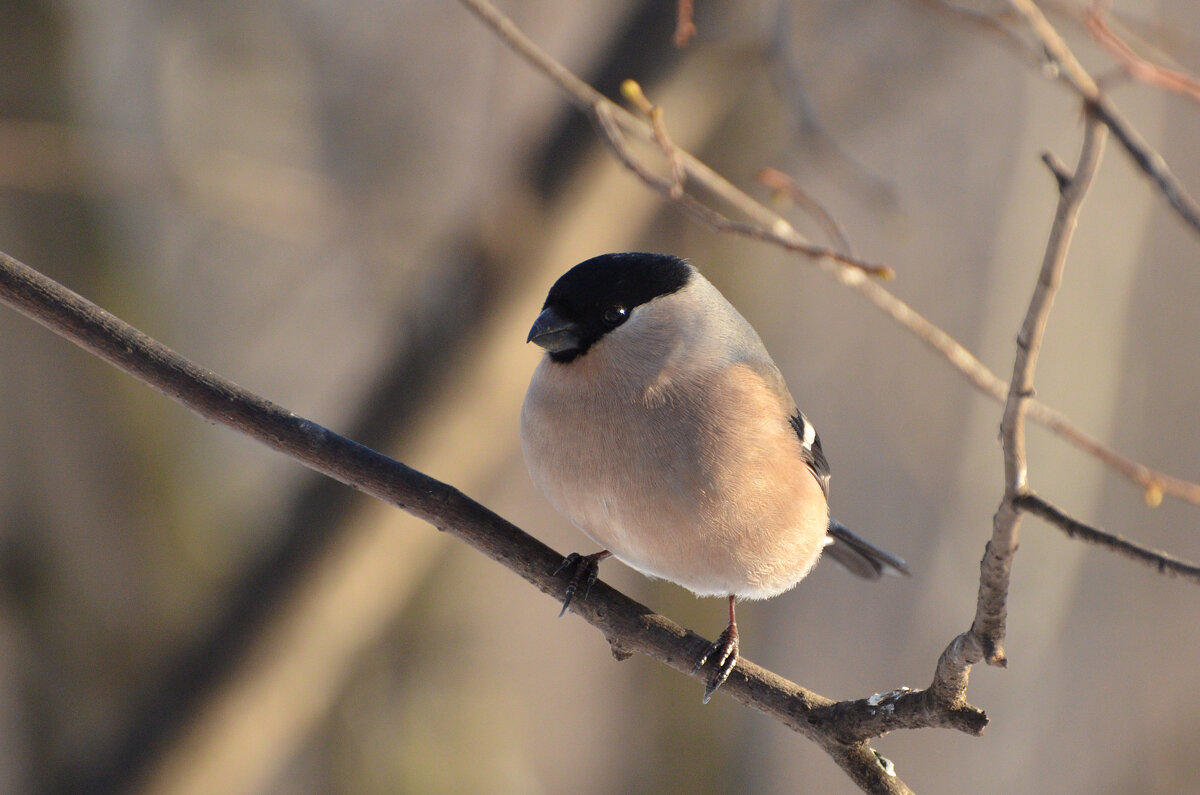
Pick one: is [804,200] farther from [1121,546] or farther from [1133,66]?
[1121,546]

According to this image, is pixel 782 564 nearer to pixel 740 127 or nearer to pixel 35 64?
pixel 740 127

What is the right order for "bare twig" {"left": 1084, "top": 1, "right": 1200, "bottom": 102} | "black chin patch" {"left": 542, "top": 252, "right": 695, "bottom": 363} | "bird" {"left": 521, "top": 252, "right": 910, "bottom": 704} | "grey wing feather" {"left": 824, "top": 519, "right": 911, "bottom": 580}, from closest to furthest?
"bare twig" {"left": 1084, "top": 1, "right": 1200, "bottom": 102}
"bird" {"left": 521, "top": 252, "right": 910, "bottom": 704}
"black chin patch" {"left": 542, "top": 252, "right": 695, "bottom": 363}
"grey wing feather" {"left": 824, "top": 519, "right": 911, "bottom": 580}

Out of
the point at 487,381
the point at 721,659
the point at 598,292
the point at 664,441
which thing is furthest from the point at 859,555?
the point at 487,381

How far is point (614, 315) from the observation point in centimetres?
204

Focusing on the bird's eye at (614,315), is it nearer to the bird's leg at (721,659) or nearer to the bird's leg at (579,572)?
the bird's leg at (579,572)

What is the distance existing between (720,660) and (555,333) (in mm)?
738

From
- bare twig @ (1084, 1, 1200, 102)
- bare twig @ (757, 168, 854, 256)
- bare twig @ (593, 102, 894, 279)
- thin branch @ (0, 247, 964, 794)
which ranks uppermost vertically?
bare twig @ (1084, 1, 1200, 102)

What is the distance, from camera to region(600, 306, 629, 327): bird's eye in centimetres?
203

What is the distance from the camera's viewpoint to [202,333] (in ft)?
12.4

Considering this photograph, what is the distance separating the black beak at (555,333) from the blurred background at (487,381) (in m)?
0.86

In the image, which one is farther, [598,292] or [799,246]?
[598,292]

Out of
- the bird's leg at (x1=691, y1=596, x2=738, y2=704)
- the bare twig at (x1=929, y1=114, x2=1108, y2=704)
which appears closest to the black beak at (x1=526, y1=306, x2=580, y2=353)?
the bird's leg at (x1=691, y1=596, x2=738, y2=704)

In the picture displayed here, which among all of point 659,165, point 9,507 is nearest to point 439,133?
point 659,165

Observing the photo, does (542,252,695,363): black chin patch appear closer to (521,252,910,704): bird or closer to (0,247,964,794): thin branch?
(521,252,910,704): bird
